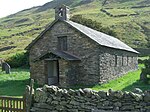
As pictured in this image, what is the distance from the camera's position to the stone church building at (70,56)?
26562mm

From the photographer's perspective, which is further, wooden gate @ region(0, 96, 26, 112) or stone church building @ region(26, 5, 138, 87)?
stone church building @ region(26, 5, 138, 87)

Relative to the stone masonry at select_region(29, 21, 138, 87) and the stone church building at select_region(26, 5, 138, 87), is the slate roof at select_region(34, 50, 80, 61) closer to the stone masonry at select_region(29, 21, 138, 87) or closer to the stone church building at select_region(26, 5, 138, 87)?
the stone church building at select_region(26, 5, 138, 87)

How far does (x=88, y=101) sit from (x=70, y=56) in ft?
54.8

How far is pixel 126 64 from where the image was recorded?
3666 centimetres

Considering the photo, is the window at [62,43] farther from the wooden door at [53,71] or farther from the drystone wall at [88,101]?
the drystone wall at [88,101]

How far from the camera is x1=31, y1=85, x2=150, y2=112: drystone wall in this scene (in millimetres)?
10328

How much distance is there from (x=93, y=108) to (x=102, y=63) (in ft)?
53.9

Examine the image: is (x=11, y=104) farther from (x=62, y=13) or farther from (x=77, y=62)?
(x=62, y=13)

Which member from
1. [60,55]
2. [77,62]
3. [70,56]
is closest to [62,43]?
[70,56]

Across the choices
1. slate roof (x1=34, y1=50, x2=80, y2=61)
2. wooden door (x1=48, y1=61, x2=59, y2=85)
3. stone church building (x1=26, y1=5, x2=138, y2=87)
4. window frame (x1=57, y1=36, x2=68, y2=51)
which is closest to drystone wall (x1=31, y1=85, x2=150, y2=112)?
stone church building (x1=26, y1=5, x2=138, y2=87)

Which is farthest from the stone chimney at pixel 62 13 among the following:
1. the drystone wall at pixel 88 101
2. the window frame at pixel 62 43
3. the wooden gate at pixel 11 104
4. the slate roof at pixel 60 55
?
the drystone wall at pixel 88 101

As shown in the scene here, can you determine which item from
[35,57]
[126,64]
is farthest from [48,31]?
[126,64]

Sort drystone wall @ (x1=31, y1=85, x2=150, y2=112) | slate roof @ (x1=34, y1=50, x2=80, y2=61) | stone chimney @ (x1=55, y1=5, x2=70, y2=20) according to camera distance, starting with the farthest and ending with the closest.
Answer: stone chimney @ (x1=55, y1=5, x2=70, y2=20) < slate roof @ (x1=34, y1=50, x2=80, y2=61) < drystone wall @ (x1=31, y1=85, x2=150, y2=112)

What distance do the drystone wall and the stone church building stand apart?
14.2m
